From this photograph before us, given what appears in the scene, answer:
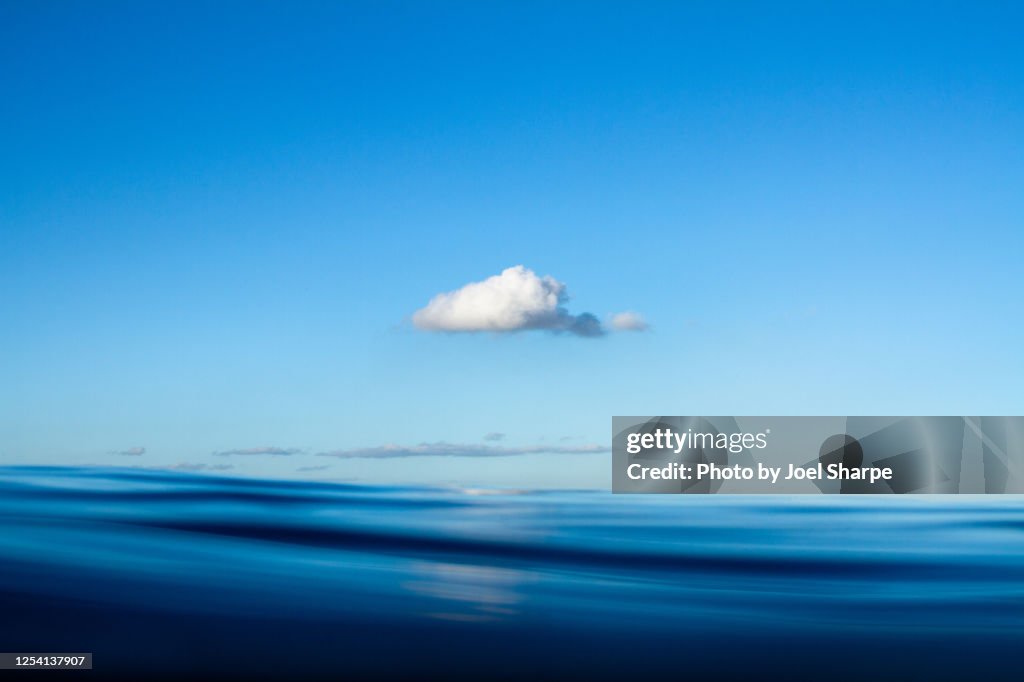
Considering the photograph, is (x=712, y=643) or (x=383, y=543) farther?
(x=383, y=543)

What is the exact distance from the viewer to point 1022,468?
14.3 meters

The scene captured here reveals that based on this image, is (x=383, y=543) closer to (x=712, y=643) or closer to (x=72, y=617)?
(x=72, y=617)

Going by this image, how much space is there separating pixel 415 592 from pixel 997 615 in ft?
26.8

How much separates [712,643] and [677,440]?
373 centimetres

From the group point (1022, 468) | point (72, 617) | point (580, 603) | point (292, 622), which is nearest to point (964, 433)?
point (1022, 468)

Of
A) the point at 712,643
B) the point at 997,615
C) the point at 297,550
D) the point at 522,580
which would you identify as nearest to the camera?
the point at 712,643

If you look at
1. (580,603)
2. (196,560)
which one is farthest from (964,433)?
(196,560)

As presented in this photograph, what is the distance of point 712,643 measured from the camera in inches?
446

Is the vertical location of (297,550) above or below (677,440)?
below

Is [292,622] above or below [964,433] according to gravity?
below

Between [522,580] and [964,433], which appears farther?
[964,433]

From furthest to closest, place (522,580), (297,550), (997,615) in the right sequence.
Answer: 1. (297,550)
2. (522,580)
3. (997,615)

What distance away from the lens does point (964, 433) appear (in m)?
14.3

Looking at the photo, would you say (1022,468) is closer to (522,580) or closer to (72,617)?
(522,580)
